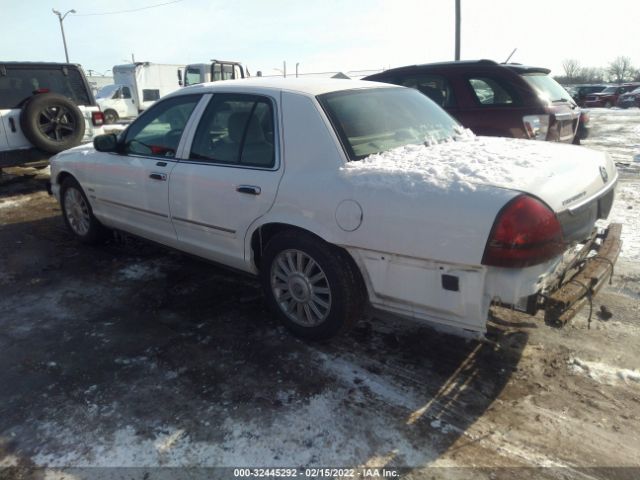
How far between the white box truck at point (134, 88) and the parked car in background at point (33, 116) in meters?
16.5

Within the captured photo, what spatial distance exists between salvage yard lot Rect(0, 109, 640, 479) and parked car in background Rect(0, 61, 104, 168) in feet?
13.6

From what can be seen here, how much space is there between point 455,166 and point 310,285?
1.17 m


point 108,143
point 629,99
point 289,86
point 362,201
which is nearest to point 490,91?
point 289,86

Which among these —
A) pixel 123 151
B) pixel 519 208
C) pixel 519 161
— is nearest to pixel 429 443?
pixel 519 208

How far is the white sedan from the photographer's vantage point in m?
2.45

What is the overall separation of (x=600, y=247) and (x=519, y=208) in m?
1.19

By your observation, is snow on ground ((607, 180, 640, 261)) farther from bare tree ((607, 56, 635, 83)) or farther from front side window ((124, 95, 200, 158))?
bare tree ((607, 56, 635, 83))

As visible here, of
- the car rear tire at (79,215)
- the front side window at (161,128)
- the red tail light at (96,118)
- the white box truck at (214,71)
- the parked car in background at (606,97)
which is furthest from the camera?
the parked car in background at (606,97)

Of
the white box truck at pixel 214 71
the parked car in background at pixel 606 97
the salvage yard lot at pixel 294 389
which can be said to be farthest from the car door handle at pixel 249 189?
the parked car in background at pixel 606 97

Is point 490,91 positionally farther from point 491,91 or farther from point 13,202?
point 13,202

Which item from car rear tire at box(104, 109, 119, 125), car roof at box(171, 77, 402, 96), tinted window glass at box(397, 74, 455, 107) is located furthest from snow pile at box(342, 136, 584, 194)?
car rear tire at box(104, 109, 119, 125)

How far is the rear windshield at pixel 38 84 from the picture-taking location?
24.8 feet

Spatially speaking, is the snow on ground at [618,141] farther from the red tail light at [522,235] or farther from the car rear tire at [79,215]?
the car rear tire at [79,215]

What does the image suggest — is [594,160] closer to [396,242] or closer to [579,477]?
[396,242]
